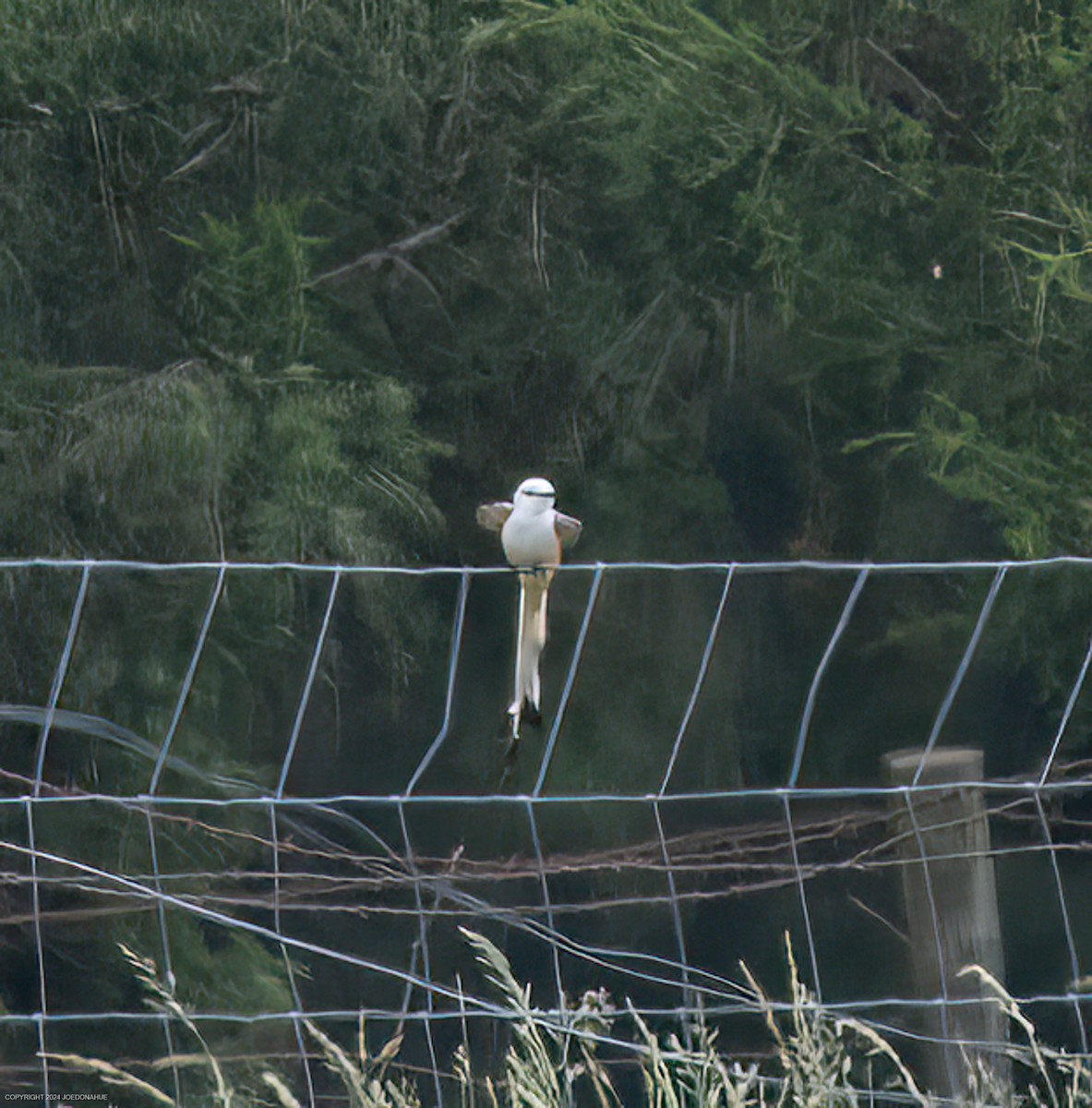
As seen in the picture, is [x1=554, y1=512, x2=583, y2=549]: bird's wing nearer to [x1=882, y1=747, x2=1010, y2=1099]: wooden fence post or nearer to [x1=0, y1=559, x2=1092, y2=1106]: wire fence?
[x1=882, y1=747, x2=1010, y2=1099]: wooden fence post

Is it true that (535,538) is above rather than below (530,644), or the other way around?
above

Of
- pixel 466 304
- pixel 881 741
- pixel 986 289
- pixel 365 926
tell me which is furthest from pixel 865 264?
pixel 365 926

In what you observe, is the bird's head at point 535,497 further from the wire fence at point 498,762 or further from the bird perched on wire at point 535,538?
the wire fence at point 498,762

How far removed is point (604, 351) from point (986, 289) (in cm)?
114

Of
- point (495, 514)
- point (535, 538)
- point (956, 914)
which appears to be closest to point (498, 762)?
point (495, 514)

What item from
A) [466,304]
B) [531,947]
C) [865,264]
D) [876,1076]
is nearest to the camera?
[876,1076]

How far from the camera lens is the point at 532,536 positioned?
2.37 meters

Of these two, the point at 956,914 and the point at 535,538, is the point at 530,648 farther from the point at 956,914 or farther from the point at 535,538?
the point at 956,914

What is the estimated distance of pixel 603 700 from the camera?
15.1 feet

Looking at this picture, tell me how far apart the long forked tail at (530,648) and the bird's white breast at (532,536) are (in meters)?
0.03

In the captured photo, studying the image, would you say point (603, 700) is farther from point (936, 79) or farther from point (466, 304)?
point (936, 79)

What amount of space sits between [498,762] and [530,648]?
2.64 metres

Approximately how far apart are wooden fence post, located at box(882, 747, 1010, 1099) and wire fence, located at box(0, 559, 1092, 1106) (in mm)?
2553

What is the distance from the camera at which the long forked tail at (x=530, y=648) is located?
6.95 feet
